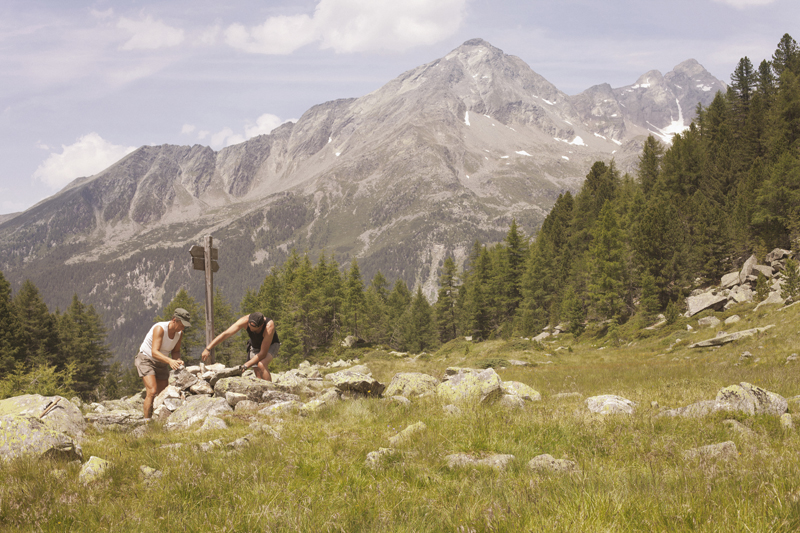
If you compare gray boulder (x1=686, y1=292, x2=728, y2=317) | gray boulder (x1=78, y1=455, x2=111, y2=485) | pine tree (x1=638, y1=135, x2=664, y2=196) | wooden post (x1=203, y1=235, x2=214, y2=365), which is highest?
pine tree (x1=638, y1=135, x2=664, y2=196)

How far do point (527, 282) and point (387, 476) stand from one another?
169 feet

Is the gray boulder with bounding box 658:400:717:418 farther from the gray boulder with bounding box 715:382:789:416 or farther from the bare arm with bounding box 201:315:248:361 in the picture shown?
the bare arm with bounding box 201:315:248:361

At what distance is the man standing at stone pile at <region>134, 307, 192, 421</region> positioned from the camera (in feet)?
31.5

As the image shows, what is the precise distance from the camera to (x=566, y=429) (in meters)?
6.02

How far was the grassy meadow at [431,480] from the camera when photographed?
3.07 m

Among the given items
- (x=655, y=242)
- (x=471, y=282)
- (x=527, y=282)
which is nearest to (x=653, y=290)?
(x=655, y=242)

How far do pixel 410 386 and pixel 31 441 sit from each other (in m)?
7.93

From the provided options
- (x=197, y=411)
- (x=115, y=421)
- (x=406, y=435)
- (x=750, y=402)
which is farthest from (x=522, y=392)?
(x=115, y=421)

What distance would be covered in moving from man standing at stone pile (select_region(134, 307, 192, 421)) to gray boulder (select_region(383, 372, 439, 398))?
535 centimetres

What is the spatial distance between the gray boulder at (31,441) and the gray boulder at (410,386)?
696cm

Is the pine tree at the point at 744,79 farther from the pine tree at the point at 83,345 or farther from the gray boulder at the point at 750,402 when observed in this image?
the pine tree at the point at 83,345

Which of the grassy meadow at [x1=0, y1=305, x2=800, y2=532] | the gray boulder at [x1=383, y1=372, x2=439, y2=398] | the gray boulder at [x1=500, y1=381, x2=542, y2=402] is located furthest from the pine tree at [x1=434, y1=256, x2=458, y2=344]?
the grassy meadow at [x1=0, y1=305, x2=800, y2=532]

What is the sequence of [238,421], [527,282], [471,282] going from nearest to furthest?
[238,421], [527,282], [471,282]

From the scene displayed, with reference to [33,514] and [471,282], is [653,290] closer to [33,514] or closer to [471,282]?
[471,282]
